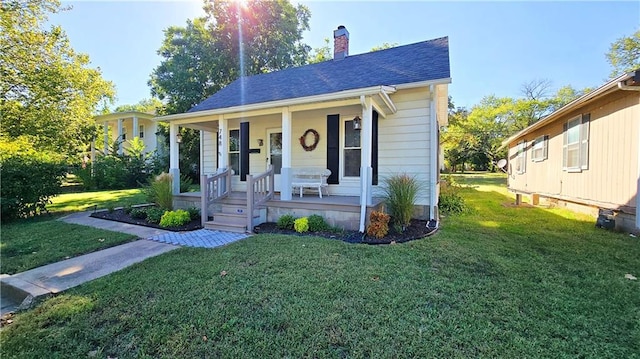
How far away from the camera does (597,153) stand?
641cm

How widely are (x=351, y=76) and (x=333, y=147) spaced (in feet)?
6.75

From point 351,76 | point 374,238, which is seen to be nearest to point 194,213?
point 374,238

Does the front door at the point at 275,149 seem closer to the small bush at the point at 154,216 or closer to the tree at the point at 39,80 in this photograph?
the small bush at the point at 154,216

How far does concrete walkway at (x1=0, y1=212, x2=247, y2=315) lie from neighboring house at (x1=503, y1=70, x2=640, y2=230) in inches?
289

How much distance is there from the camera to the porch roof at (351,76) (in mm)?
6621

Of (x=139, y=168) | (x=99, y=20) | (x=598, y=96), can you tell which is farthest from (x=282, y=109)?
(x=139, y=168)

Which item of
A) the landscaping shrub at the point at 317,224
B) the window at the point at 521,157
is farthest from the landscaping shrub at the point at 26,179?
the window at the point at 521,157

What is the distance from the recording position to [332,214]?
5.82 m

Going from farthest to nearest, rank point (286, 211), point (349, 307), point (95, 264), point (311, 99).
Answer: point (286, 211), point (311, 99), point (95, 264), point (349, 307)

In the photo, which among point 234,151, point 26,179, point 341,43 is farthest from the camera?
point 341,43

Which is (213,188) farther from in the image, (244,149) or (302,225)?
(302,225)

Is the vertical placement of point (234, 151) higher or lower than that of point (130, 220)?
higher

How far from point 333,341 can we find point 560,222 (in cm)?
679

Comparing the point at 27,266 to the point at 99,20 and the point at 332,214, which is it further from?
the point at 99,20
